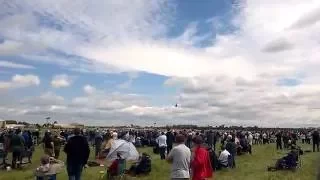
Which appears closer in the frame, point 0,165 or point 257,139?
point 0,165

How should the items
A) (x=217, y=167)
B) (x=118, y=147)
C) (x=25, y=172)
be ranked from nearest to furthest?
(x=118, y=147), (x=25, y=172), (x=217, y=167)

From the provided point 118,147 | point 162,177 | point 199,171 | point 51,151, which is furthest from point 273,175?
point 199,171

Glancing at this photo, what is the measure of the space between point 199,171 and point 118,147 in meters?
7.85

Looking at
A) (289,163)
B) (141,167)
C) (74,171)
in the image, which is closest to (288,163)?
(289,163)

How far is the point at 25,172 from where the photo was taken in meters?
21.5

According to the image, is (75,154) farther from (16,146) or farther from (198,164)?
(16,146)

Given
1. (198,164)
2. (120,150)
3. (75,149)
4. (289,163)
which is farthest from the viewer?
(289,163)

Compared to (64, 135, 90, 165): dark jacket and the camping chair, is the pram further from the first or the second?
(64, 135, 90, 165): dark jacket

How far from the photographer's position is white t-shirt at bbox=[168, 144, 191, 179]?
10633 millimetres

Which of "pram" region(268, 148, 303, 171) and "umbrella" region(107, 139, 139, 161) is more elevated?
"umbrella" region(107, 139, 139, 161)

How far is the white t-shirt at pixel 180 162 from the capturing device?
1063 centimetres

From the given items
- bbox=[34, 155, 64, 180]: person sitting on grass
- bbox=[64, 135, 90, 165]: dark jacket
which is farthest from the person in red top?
bbox=[64, 135, 90, 165]: dark jacket

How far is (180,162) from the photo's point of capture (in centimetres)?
1064

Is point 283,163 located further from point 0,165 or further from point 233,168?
point 0,165
